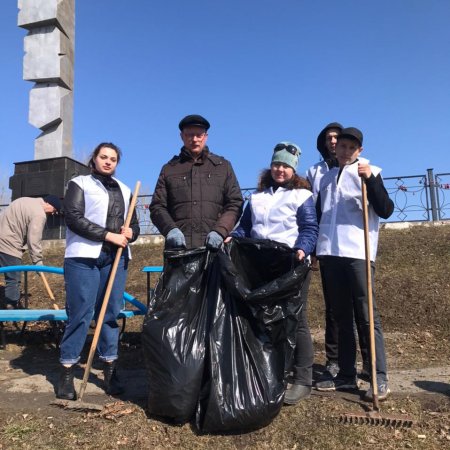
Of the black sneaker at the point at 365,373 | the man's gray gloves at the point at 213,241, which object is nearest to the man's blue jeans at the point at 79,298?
the man's gray gloves at the point at 213,241

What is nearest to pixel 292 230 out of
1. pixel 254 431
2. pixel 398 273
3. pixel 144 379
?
pixel 254 431

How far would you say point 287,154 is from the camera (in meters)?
2.98

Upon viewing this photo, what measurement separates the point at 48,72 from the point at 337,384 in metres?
9.29

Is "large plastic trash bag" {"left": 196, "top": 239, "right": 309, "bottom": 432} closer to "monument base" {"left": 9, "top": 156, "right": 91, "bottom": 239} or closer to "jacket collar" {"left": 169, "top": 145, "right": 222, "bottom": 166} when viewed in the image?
"jacket collar" {"left": 169, "top": 145, "right": 222, "bottom": 166}

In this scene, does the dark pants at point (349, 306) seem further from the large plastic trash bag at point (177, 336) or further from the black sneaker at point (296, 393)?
the large plastic trash bag at point (177, 336)

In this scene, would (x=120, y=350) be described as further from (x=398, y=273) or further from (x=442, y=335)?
(x=398, y=273)

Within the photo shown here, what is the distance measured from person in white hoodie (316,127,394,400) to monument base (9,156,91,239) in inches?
259

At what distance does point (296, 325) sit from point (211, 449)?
83cm

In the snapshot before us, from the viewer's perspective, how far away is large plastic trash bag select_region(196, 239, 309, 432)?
2371mm

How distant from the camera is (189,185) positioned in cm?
302

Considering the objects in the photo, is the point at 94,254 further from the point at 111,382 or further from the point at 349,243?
the point at 349,243

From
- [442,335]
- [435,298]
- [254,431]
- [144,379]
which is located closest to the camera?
[254,431]

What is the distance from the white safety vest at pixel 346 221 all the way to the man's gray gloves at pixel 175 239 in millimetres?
977

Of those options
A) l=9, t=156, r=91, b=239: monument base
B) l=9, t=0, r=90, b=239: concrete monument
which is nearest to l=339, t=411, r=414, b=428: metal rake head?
l=9, t=156, r=91, b=239: monument base
